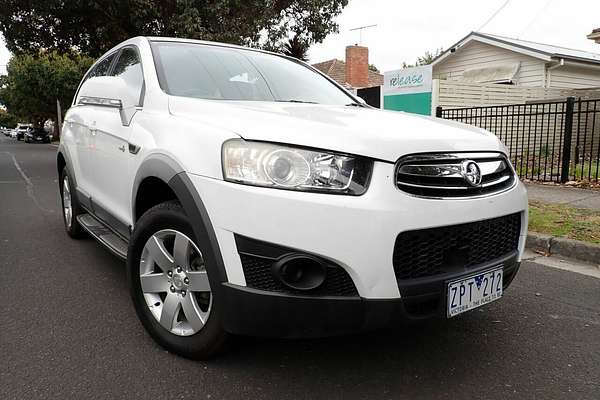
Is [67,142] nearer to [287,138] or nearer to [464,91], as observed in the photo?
[287,138]

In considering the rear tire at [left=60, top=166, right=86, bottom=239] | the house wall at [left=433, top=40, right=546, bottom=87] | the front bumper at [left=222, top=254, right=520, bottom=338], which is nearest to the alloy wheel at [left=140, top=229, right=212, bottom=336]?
the front bumper at [left=222, top=254, right=520, bottom=338]

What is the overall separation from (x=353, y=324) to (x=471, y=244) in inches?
26.2

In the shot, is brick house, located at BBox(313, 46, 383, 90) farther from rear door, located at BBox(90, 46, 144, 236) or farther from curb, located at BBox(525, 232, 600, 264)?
rear door, located at BBox(90, 46, 144, 236)

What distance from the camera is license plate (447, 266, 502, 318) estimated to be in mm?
2174

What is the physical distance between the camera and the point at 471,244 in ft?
7.40

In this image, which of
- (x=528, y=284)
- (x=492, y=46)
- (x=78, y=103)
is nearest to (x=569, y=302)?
(x=528, y=284)

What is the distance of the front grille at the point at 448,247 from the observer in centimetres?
206

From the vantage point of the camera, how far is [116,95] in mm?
3205

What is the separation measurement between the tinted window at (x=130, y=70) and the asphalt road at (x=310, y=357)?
138 cm

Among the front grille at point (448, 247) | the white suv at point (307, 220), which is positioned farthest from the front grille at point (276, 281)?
the front grille at point (448, 247)

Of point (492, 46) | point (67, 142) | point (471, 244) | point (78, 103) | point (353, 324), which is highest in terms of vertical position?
point (492, 46)

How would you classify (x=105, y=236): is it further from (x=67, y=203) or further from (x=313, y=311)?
(x=313, y=311)

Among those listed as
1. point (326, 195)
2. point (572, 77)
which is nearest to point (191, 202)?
point (326, 195)

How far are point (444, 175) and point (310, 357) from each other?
3.69 ft
